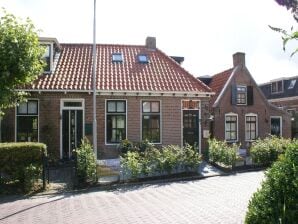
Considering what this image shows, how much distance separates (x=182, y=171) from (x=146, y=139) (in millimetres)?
3491

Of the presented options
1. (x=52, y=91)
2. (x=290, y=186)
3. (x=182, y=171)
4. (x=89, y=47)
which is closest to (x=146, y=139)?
(x=182, y=171)

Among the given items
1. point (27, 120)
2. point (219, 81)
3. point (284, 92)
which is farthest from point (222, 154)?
point (284, 92)

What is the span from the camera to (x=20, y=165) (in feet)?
42.0

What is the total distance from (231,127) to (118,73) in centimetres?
920

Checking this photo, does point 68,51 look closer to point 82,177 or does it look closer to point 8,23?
point 8,23

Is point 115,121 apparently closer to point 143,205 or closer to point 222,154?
point 222,154

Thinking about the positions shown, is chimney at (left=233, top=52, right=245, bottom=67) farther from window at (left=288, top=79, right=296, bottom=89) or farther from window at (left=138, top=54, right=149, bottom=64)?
window at (left=288, top=79, right=296, bottom=89)

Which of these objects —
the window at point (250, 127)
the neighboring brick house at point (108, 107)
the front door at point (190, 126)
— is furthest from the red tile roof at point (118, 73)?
the window at point (250, 127)

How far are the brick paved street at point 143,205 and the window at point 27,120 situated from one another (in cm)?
668

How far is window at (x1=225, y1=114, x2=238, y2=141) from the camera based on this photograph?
990 inches

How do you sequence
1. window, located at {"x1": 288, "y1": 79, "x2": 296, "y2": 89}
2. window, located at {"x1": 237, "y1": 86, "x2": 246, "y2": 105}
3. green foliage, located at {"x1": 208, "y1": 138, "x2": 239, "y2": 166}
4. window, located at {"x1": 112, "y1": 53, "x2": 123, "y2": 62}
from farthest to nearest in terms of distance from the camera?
window, located at {"x1": 288, "y1": 79, "x2": 296, "y2": 89} → window, located at {"x1": 237, "y1": 86, "x2": 246, "y2": 105} → window, located at {"x1": 112, "y1": 53, "x2": 123, "y2": 62} → green foliage, located at {"x1": 208, "y1": 138, "x2": 239, "y2": 166}

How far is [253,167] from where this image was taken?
16.9 m

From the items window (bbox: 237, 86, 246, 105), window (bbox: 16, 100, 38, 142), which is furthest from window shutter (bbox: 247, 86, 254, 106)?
window (bbox: 16, 100, 38, 142)

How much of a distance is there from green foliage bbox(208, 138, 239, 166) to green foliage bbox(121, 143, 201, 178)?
1935 millimetres
